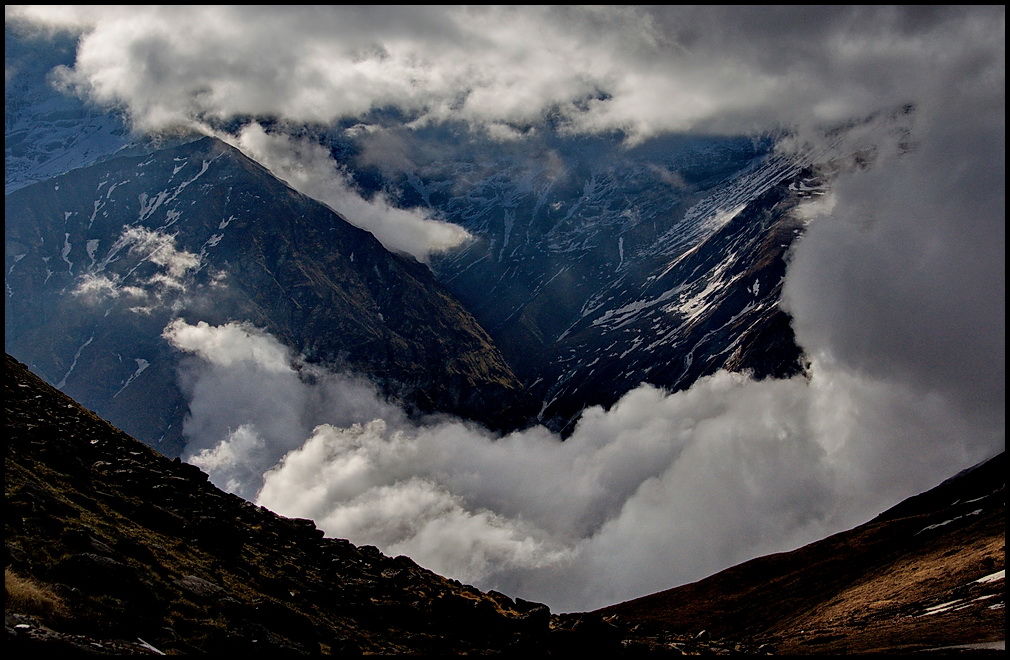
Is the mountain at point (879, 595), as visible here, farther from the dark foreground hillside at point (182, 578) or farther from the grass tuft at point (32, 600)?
the grass tuft at point (32, 600)

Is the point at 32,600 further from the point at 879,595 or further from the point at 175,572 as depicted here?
the point at 879,595

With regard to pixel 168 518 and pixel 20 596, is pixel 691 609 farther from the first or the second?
pixel 20 596

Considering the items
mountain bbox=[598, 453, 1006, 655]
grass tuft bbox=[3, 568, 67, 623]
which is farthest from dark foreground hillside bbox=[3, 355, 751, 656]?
mountain bbox=[598, 453, 1006, 655]

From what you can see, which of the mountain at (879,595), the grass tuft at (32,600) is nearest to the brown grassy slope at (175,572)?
the grass tuft at (32,600)

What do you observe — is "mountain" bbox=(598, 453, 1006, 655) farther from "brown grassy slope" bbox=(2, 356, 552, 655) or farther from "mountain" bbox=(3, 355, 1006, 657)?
"brown grassy slope" bbox=(2, 356, 552, 655)

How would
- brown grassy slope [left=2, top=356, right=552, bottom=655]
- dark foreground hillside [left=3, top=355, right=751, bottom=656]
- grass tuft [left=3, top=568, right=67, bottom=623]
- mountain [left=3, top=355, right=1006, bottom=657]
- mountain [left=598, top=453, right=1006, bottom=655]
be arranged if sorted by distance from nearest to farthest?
grass tuft [left=3, top=568, right=67, bottom=623] → dark foreground hillside [left=3, top=355, right=751, bottom=656] → brown grassy slope [left=2, top=356, right=552, bottom=655] → mountain [left=3, top=355, right=1006, bottom=657] → mountain [left=598, top=453, right=1006, bottom=655]

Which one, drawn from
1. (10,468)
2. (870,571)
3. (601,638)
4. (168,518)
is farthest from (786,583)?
(10,468)
